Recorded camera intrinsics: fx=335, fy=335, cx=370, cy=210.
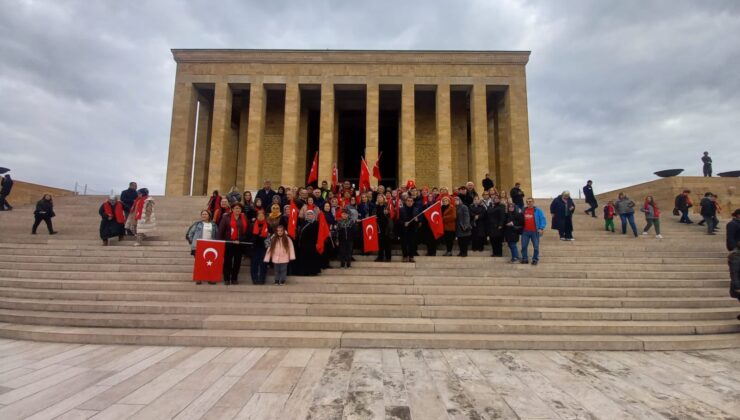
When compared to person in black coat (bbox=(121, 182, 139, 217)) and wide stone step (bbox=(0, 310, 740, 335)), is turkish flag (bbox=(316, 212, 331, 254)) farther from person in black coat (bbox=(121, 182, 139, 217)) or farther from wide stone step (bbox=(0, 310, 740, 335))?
person in black coat (bbox=(121, 182, 139, 217))

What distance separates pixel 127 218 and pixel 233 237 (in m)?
5.11

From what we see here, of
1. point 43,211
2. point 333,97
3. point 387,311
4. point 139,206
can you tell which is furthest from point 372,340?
point 333,97

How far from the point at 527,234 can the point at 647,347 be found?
3692 mm

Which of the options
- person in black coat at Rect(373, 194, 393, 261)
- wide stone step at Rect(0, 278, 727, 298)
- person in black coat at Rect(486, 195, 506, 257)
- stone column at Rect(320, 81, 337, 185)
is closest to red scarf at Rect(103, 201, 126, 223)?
wide stone step at Rect(0, 278, 727, 298)

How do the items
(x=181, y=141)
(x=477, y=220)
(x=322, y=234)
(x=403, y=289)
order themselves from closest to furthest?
1. (x=403, y=289)
2. (x=322, y=234)
3. (x=477, y=220)
4. (x=181, y=141)

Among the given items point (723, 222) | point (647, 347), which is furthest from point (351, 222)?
point (723, 222)

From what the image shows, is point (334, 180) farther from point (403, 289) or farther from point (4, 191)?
point (4, 191)

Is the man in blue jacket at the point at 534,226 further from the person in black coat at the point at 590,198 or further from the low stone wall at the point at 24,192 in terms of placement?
the low stone wall at the point at 24,192

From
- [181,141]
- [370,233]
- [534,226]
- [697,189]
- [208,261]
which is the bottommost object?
[208,261]

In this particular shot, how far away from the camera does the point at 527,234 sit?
866cm

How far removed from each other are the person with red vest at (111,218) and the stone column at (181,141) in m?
13.1

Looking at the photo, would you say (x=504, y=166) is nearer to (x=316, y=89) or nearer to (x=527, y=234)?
(x=316, y=89)

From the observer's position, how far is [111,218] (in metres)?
9.78

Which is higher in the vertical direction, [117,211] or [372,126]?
[372,126]
